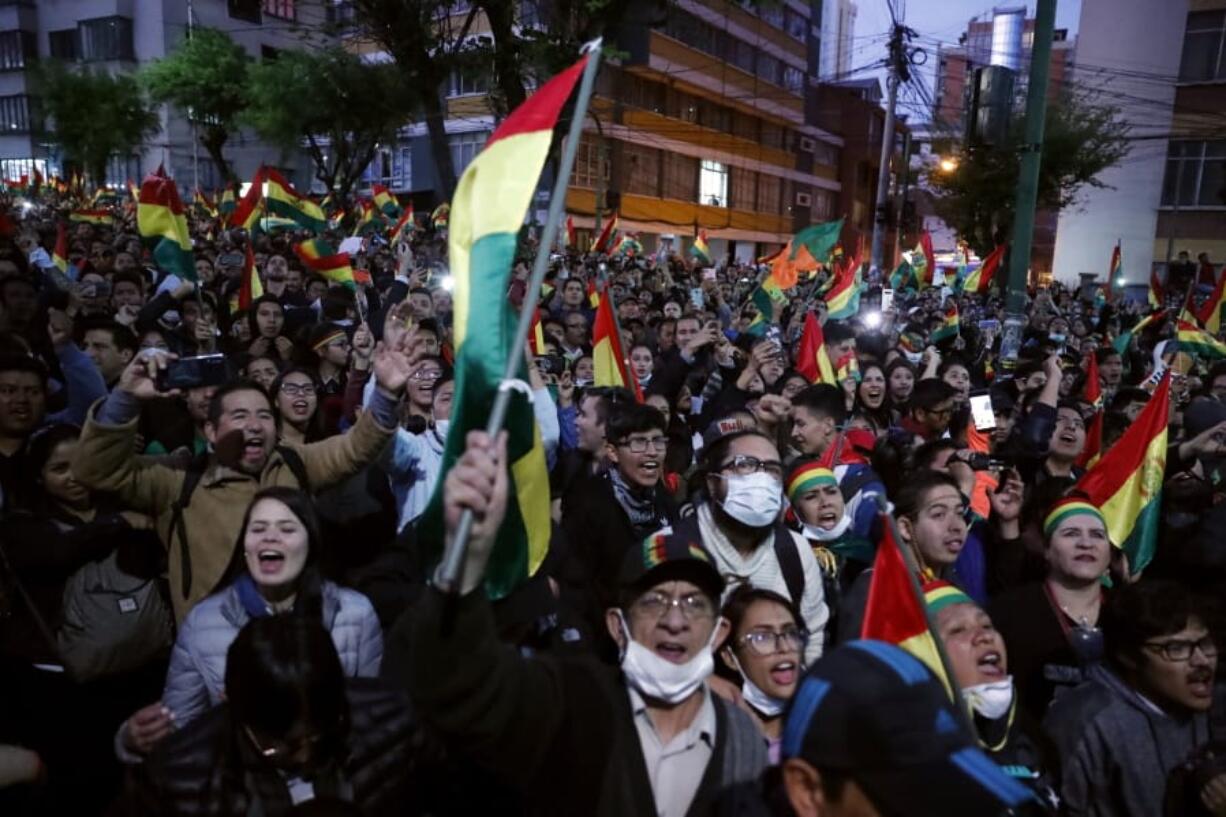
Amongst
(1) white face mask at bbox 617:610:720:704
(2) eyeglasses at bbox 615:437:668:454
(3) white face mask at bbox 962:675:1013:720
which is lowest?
(3) white face mask at bbox 962:675:1013:720

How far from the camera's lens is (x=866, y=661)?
1503 millimetres

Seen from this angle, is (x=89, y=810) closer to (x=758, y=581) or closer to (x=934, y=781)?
(x=758, y=581)

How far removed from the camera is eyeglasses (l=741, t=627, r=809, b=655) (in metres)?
2.56

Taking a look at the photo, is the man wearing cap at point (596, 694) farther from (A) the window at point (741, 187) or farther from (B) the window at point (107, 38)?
(B) the window at point (107, 38)

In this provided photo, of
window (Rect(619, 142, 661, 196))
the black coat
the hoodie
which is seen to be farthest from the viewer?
window (Rect(619, 142, 661, 196))

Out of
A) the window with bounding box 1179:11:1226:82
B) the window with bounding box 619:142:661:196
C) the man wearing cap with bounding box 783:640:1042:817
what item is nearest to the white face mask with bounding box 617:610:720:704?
the man wearing cap with bounding box 783:640:1042:817

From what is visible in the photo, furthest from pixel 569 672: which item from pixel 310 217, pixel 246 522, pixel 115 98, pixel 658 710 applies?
pixel 115 98

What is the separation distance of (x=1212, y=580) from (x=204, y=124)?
42.1 m

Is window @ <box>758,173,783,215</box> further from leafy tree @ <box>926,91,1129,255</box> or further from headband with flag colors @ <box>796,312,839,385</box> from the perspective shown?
headband with flag colors @ <box>796,312,839,385</box>

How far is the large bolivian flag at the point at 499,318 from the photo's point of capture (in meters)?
1.80

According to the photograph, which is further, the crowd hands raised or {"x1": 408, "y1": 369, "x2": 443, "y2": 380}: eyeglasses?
{"x1": 408, "y1": 369, "x2": 443, "y2": 380}: eyeglasses

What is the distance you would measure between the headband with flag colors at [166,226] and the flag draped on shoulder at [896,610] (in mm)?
5748

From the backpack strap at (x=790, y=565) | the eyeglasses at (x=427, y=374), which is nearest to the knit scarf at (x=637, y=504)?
the backpack strap at (x=790, y=565)

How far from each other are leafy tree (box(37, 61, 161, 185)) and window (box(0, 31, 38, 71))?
10.3 meters
